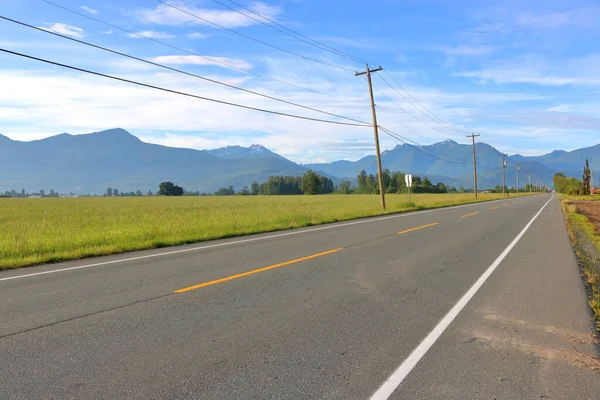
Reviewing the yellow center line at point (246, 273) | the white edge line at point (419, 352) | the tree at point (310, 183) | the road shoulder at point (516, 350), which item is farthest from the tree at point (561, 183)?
the white edge line at point (419, 352)

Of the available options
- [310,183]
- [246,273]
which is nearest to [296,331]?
[246,273]

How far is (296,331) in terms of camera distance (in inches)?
170

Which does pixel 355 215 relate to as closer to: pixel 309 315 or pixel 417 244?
A: pixel 417 244

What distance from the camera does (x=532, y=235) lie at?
45.3ft

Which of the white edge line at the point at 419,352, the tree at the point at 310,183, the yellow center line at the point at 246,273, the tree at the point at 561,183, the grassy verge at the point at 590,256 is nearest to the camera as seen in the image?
the white edge line at the point at 419,352

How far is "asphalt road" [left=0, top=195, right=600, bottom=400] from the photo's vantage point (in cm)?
319

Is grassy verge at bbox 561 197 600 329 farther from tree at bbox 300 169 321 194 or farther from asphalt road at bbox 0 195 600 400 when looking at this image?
tree at bbox 300 169 321 194

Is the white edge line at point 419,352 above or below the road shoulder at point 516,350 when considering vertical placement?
above

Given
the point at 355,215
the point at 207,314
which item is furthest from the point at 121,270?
the point at 355,215

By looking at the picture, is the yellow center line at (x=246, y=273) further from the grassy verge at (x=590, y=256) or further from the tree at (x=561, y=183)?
the tree at (x=561, y=183)

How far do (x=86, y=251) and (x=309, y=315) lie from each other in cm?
715

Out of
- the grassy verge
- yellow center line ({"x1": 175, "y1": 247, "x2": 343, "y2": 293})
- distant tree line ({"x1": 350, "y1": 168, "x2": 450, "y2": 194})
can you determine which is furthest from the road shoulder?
distant tree line ({"x1": 350, "y1": 168, "x2": 450, "y2": 194})

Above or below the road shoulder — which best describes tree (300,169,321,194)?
above

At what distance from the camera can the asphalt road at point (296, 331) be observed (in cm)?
319
